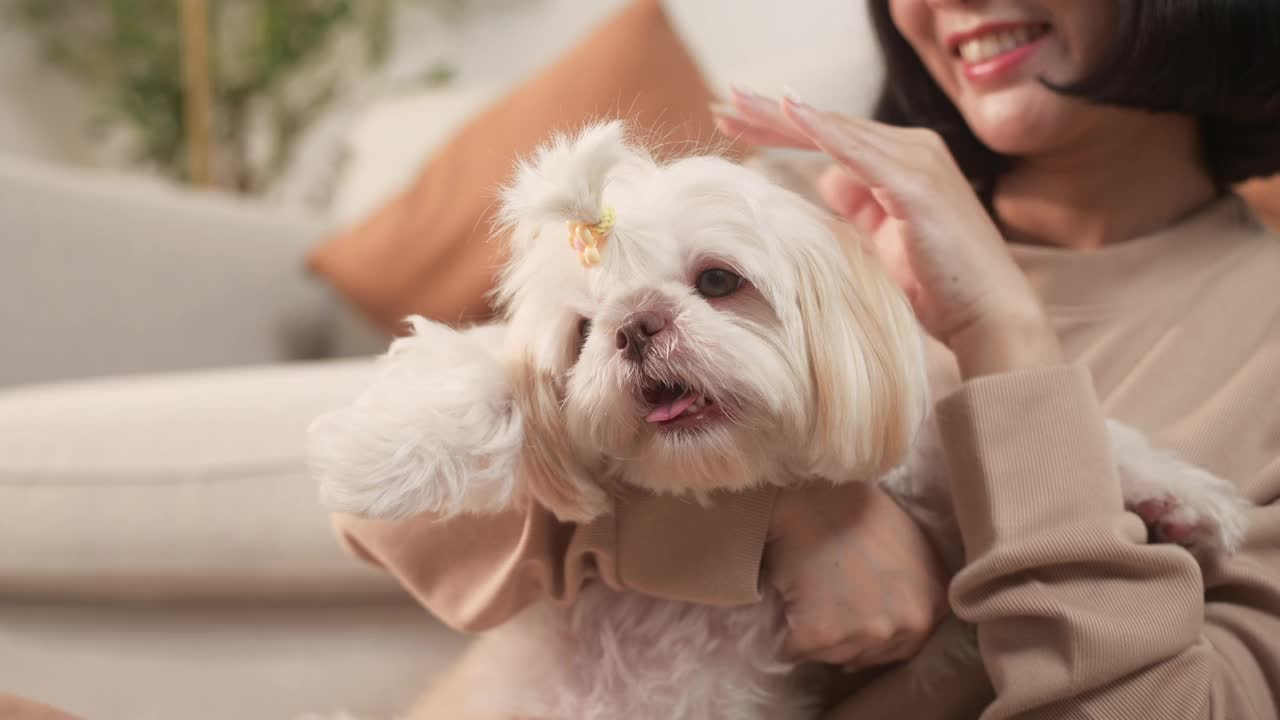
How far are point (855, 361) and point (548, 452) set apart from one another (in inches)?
9.0

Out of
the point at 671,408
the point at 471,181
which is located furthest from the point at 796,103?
the point at 471,181

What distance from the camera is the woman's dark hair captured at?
0.96 meters

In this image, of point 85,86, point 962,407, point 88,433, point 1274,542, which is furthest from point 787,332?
point 85,86

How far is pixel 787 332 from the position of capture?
74 centimetres

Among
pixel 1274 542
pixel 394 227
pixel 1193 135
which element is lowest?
→ pixel 1274 542

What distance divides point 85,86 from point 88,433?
2.50 metres

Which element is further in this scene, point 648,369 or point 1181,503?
point 1181,503

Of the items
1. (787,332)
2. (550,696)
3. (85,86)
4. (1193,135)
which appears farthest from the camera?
(85,86)

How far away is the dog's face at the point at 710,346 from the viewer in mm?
714

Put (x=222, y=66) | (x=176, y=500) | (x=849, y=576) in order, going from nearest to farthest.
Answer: (x=849, y=576) → (x=176, y=500) → (x=222, y=66)

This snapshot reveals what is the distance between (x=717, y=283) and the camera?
760mm

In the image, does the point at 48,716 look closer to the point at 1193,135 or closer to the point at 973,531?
the point at 973,531

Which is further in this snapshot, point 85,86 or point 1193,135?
point 85,86

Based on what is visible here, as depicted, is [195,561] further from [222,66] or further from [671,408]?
[222,66]
